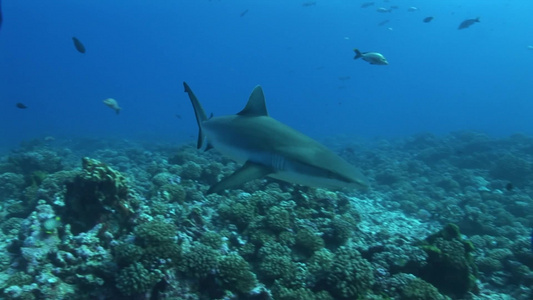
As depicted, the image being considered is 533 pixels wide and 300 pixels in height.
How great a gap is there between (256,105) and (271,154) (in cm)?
135

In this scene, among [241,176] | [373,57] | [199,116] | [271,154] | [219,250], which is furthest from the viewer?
[373,57]

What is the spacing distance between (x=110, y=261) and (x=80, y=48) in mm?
12378

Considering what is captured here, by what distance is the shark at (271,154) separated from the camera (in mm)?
4125

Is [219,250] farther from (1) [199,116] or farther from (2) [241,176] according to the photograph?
(1) [199,116]

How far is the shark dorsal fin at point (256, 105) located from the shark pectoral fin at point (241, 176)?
1339 millimetres

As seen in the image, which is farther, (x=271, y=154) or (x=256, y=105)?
(x=256, y=105)

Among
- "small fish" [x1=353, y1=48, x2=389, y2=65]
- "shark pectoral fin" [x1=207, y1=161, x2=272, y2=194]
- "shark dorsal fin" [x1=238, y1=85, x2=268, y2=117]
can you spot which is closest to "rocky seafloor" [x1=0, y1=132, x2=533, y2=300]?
"shark pectoral fin" [x1=207, y1=161, x2=272, y2=194]

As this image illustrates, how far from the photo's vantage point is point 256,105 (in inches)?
223

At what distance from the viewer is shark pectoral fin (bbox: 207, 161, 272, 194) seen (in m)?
4.28

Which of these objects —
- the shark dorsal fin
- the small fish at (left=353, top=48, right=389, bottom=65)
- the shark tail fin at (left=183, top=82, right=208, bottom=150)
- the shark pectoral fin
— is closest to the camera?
the shark pectoral fin

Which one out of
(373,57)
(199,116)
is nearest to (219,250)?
(199,116)

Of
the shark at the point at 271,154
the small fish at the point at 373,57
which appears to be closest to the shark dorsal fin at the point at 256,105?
the shark at the point at 271,154

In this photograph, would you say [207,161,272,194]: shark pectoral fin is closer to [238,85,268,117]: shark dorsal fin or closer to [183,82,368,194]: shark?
[183,82,368,194]: shark

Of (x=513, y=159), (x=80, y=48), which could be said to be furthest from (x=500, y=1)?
(x=80, y=48)
